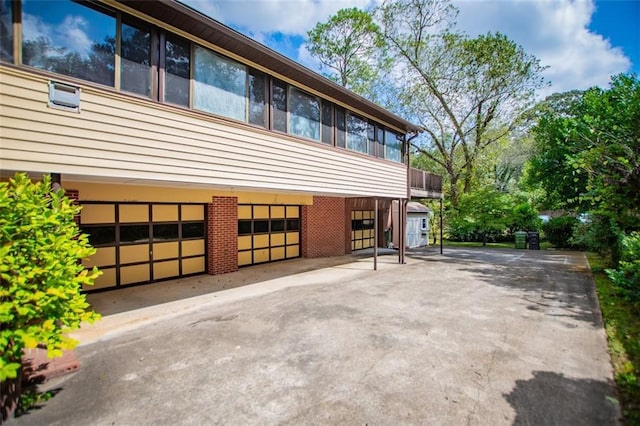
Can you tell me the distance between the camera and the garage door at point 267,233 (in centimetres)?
1079

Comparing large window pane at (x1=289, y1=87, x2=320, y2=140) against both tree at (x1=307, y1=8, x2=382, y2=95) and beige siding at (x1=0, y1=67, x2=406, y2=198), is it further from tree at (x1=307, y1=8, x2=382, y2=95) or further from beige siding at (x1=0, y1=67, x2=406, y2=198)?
tree at (x1=307, y1=8, x2=382, y2=95)

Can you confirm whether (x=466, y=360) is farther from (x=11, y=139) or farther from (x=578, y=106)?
(x=578, y=106)

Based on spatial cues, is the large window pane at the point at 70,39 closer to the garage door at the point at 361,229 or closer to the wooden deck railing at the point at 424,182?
the wooden deck railing at the point at 424,182

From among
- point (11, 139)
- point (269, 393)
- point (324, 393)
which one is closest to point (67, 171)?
point (11, 139)

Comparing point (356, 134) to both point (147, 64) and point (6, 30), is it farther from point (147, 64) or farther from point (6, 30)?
point (6, 30)

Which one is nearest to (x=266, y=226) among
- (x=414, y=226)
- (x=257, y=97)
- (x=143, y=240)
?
(x=143, y=240)

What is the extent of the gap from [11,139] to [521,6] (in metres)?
13.7

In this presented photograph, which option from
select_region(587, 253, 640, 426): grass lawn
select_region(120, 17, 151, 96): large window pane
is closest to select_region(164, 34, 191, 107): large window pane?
select_region(120, 17, 151, 96): large window pane

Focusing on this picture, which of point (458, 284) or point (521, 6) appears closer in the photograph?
point (458, 284)

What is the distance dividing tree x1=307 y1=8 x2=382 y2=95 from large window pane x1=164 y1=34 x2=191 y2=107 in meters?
19.1

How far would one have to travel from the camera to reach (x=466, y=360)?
13.6 ft

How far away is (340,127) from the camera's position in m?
9.35

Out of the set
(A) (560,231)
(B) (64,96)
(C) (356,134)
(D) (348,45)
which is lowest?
(A) (560,231)

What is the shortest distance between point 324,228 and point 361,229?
3258 millimetres
